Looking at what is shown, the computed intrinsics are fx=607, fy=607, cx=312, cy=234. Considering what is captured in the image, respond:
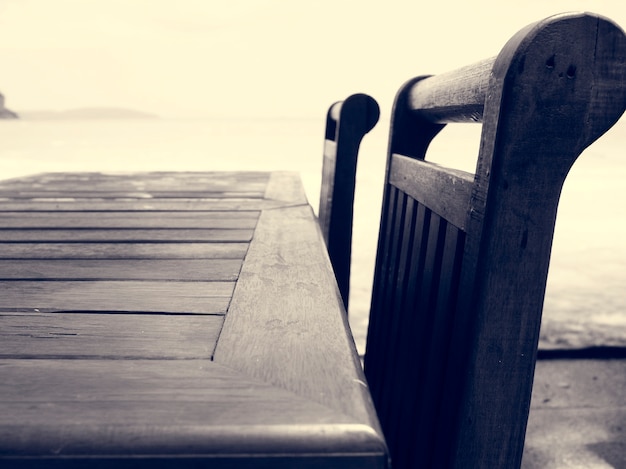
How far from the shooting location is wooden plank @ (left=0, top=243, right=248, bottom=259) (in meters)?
0.91

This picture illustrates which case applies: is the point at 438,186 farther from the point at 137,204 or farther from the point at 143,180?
the point at 143,180

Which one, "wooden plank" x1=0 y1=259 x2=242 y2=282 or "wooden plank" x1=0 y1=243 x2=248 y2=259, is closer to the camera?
"wooden plank" x1=0 y1=259 x2=242 y2=282

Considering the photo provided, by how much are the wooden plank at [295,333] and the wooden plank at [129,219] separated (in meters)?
0.32

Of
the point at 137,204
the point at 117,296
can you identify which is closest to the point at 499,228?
the point at 117,296

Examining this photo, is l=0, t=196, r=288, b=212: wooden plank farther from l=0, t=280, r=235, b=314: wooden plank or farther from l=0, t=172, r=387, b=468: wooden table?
l=0, t=280, r=235, b=314: wooden plank

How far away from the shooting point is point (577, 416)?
1.89 meters

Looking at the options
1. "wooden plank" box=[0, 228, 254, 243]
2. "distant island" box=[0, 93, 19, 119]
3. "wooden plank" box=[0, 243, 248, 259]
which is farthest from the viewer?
"distant island" box=[0, 93, 19, 119]

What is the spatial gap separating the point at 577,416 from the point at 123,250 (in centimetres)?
156

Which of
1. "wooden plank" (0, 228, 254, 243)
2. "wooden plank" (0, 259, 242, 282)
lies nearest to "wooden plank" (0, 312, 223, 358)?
"wooden plank" (0, 259, 242, 282)

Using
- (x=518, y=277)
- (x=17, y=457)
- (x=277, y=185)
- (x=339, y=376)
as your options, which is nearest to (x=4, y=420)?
(x=17, y=457)

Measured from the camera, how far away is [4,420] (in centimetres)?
40

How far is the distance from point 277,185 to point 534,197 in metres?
1.46

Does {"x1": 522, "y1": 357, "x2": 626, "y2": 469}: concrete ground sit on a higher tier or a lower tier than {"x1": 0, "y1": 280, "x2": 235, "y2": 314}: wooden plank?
lower

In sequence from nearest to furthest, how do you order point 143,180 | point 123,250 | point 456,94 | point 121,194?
point 456,94
point 123,250
point 121,194
point 143,180
